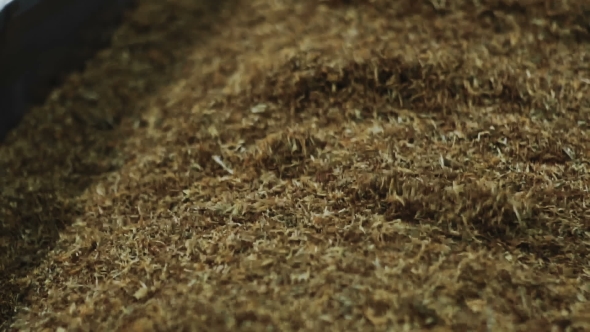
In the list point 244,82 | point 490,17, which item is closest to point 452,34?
point 490,17

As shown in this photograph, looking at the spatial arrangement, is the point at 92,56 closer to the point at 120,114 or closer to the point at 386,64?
the point at 120,114

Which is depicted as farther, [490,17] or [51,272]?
[490,17]

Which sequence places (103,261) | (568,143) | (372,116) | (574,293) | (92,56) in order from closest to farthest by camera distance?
(574,293), (103,261), (568,143), (372,116), (92,56)

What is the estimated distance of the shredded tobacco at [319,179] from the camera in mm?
1357

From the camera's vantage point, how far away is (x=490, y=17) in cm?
214

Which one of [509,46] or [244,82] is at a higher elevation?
[244,82]

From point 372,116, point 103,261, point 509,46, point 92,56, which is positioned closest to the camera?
point 103,261

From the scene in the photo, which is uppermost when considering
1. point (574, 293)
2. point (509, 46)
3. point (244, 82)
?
point (244, 82)

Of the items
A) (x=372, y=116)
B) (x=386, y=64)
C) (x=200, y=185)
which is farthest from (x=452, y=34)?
(x=200, y=185)

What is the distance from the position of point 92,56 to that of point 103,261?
1.09 m

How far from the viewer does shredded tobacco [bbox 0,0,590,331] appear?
4.45 feet

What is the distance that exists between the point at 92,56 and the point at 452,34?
1.33 m

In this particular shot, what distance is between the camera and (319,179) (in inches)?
65.1

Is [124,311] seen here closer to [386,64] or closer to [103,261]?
[103,261]
